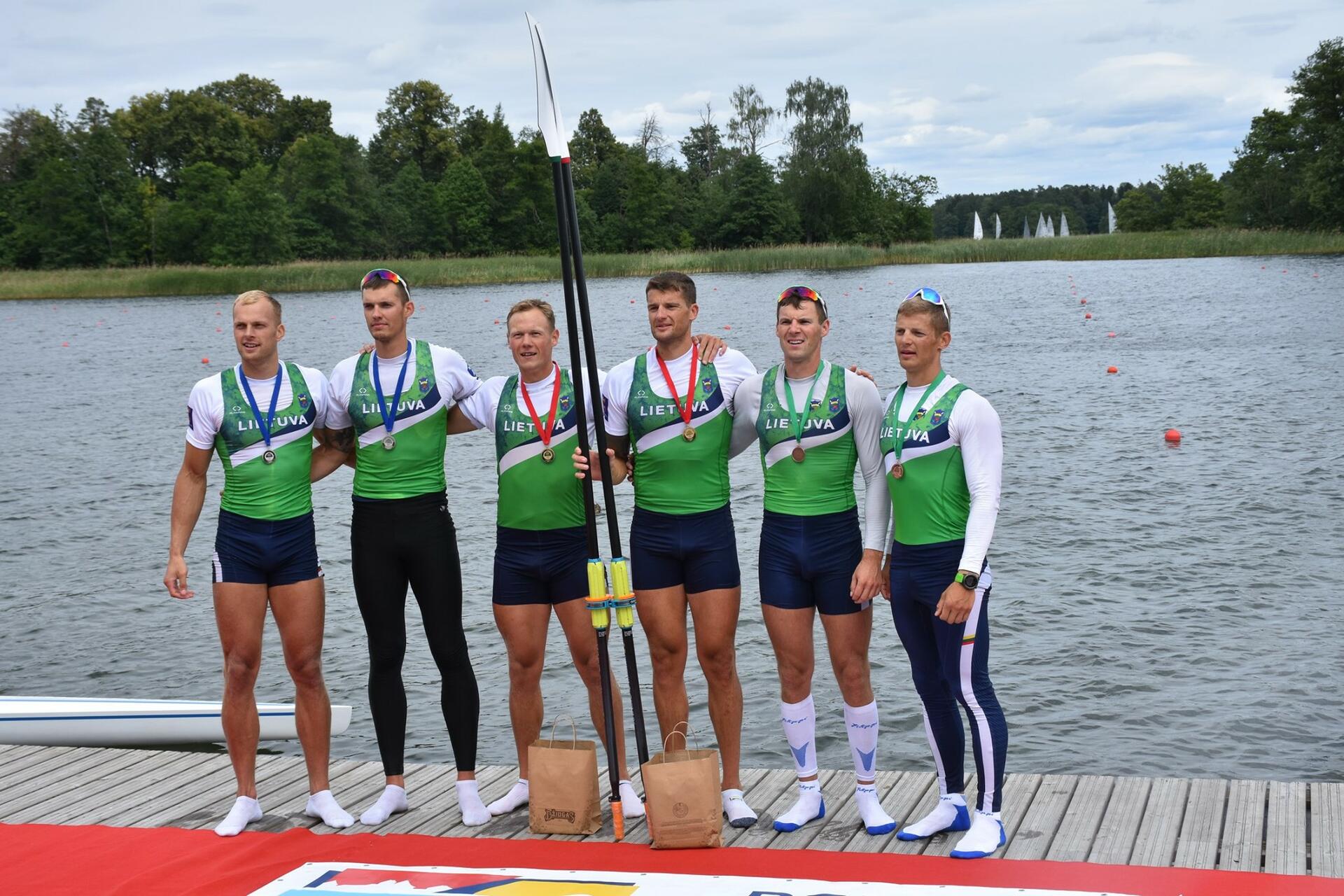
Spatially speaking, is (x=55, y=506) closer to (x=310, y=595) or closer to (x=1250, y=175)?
(x=310, y=595)

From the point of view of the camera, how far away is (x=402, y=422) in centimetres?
477

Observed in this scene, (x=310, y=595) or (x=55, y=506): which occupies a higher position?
(x=310, y=595)

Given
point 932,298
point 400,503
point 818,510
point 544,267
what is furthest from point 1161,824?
point 544,267

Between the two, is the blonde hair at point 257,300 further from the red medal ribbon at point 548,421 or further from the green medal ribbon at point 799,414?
the green medal ribbon at point 799,414

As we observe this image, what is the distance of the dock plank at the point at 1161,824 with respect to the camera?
13.9ft

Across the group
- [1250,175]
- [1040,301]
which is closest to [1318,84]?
[1250,175]

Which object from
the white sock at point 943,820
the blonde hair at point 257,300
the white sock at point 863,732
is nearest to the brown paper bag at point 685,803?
the white sock at point 863,732

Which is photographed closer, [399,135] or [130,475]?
[130,475]

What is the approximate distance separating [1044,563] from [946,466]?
808 centimetres

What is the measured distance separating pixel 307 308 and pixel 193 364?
568 inches

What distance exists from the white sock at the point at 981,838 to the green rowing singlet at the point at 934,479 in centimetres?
99

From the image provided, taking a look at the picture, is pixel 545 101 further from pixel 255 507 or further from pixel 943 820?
pixel 943 820

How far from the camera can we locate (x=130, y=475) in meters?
17.9

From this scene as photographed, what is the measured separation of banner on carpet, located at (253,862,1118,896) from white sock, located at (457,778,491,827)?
1.64 feet
